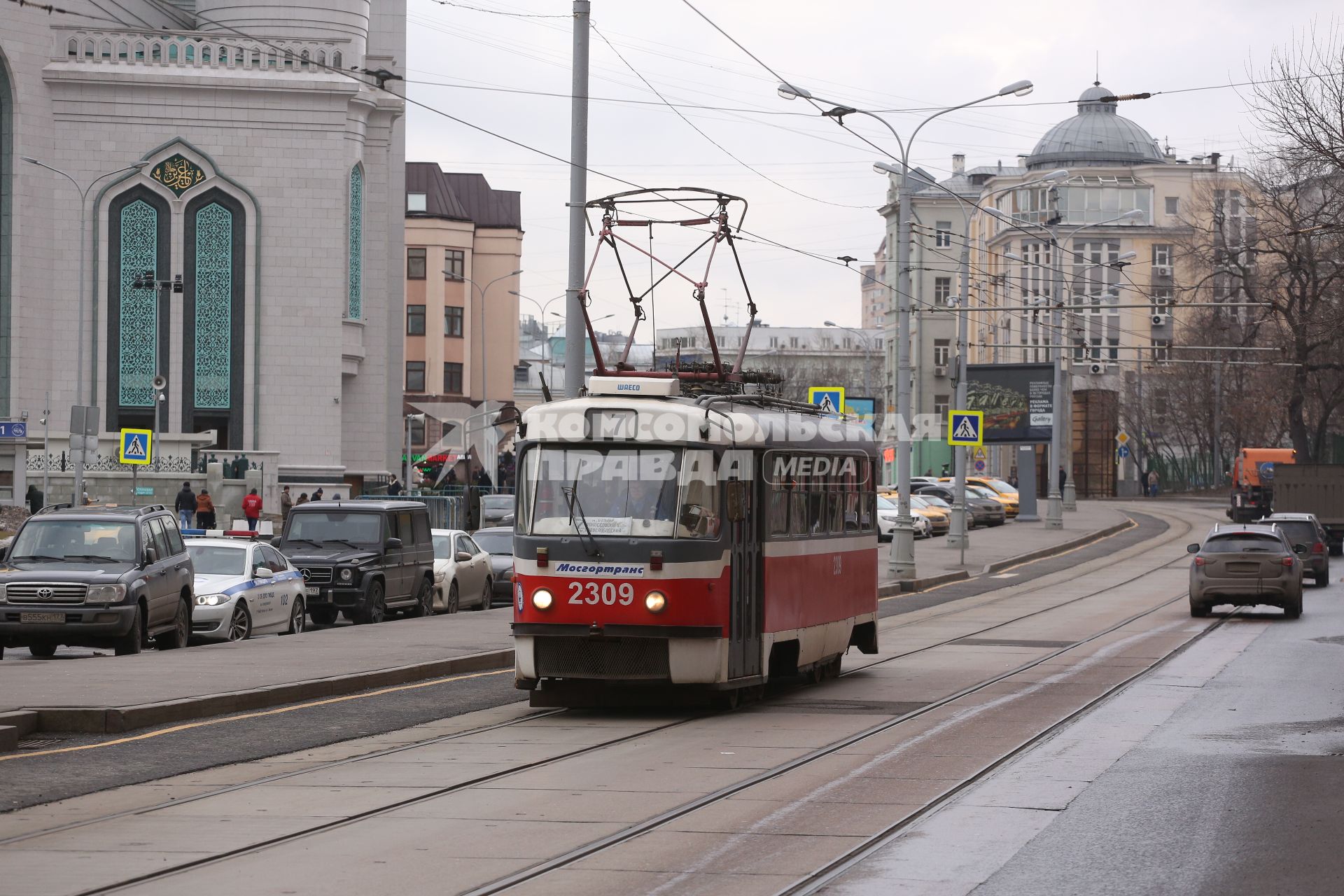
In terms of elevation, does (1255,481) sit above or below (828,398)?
below

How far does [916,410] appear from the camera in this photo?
11956cm

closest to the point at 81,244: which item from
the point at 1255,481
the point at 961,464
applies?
the point at 961,464

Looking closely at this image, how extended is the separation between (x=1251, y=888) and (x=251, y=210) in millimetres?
50338

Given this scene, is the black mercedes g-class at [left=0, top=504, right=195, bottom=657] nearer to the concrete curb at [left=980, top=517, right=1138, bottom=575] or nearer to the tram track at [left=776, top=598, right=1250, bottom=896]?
the tram track at [left=776, top=598, right=1250, bottom=896]

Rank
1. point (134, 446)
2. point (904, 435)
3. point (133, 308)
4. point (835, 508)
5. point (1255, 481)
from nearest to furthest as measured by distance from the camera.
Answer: point (835, 508) → point (904, 435) → point (134, 446) → point (133, 308) → point (1255, 481)

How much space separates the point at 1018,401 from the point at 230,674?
139ft

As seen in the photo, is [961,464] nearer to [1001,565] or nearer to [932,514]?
[1001,565]

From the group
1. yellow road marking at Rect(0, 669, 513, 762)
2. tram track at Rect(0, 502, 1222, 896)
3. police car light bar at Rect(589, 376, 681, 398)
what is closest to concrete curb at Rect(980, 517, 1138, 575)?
tram track at Rect(0, 502, 1222, 896)

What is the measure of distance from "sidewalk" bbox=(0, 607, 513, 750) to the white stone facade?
3326 cm

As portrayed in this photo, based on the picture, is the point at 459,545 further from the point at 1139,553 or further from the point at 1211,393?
the point at 1211,393

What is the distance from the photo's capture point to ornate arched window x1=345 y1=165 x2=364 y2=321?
57281 millimetres

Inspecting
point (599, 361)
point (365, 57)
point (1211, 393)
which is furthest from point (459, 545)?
point (1211, 393)

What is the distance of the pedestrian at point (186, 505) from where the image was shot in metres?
44.8

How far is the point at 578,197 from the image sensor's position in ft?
67.6
